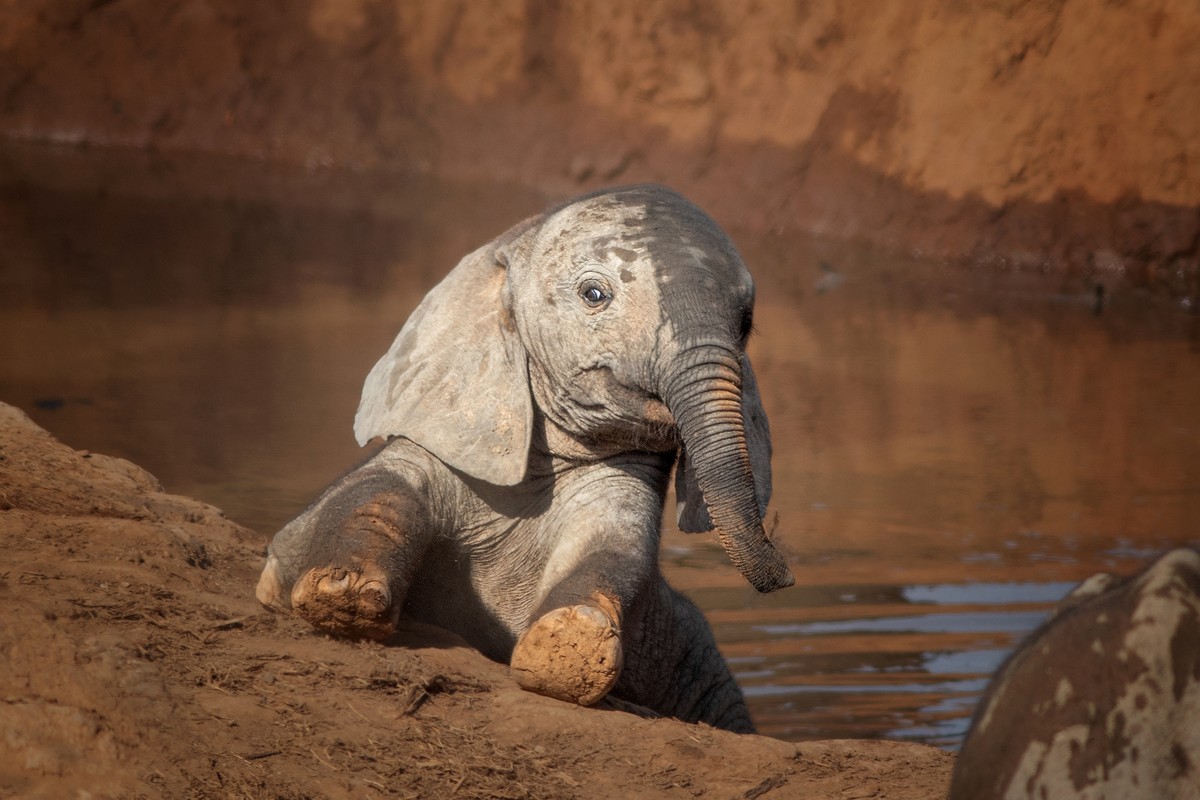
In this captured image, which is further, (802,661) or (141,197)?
(141,197)

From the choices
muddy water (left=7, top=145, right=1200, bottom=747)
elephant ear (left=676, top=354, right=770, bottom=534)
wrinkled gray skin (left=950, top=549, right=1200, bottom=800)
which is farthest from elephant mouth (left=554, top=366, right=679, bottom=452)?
wrinkled gray skin (left=950, top=549, right=1200, bottom=800)

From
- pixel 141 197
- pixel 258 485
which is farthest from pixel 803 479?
pixel 141 197

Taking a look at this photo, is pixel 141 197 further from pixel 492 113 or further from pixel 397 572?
pixel 397 572

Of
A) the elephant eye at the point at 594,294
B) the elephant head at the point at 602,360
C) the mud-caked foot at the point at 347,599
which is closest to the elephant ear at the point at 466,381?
the elephant head at the point at 602,360

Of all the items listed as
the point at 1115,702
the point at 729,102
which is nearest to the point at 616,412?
the point at 1115,702

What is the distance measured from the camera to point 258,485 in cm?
821

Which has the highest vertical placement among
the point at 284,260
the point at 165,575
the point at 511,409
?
the point at 511,409

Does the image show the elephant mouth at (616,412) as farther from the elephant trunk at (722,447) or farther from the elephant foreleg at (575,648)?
the elephant foreleg at (575,648)

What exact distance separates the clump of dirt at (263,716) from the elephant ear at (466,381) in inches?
23.4

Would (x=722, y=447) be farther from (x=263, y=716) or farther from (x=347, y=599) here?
(x=263, y=716)

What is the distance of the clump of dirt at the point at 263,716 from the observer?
133 inches

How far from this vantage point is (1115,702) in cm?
275

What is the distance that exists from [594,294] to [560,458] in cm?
65

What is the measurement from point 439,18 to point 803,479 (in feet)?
40.3
